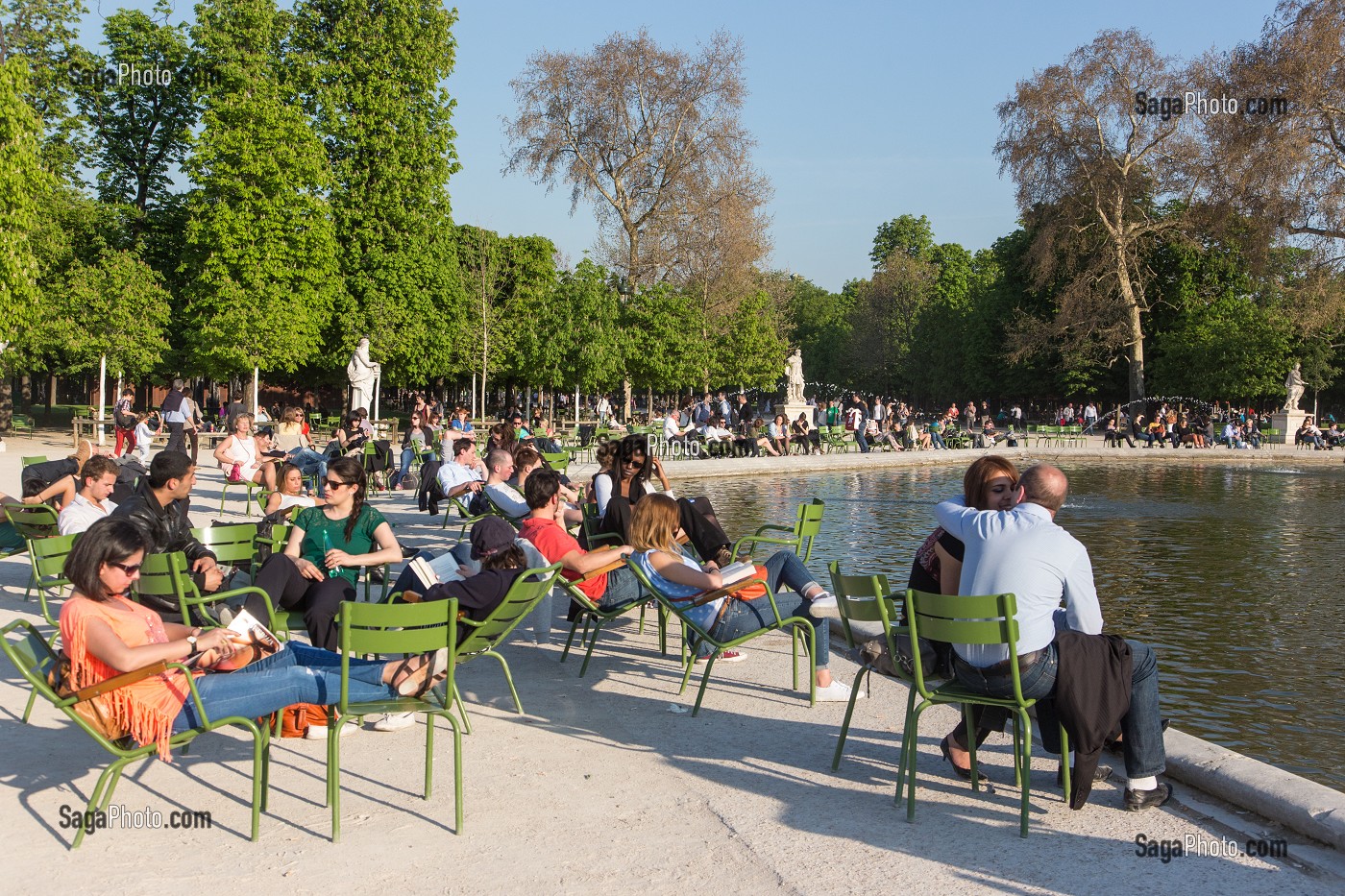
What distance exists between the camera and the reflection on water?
6.55 m

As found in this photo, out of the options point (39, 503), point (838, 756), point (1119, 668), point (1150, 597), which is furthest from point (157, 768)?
point (1150, 597)

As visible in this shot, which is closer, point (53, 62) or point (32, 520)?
point (32, 520)

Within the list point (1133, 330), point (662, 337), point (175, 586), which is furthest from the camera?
point (662, 337)

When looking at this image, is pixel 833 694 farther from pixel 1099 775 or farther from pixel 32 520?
pixel 32 520

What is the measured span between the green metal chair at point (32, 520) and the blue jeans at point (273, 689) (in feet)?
14.8

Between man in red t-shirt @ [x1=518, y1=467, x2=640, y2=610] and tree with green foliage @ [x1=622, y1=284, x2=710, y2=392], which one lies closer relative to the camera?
man in red t-shirt @ [x1=518, y1=467, x2=640, y2=610]

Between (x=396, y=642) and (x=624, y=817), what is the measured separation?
41.6 inches

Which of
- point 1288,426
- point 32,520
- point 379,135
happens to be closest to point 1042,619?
point 32,520

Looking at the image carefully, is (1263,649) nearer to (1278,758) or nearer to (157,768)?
(1278,758)

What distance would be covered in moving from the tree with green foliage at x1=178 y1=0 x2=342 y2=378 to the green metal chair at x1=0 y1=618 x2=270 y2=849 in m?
28.9

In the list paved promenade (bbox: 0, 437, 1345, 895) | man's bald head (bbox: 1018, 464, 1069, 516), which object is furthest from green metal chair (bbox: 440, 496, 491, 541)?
man's bald head (bbox: 1018, 464, 1069, 516)

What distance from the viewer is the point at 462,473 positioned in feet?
39.2

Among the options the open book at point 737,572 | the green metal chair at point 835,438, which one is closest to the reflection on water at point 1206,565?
the open book at point 737,572

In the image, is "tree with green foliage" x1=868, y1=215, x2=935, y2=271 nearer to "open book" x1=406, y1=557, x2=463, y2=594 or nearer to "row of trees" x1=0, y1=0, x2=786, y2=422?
"row of trees" x1=0, y1=0, x2=786, y2=422
